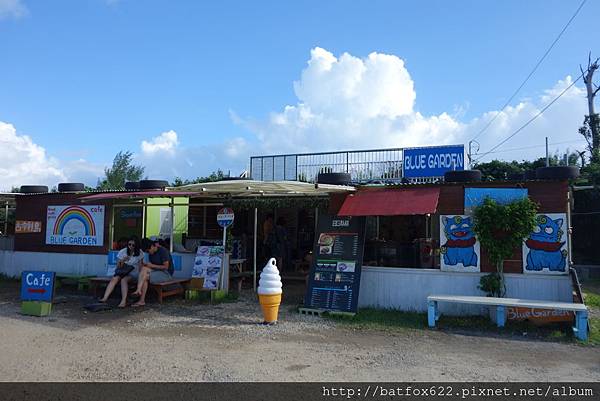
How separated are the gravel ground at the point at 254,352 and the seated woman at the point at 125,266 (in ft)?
2.84

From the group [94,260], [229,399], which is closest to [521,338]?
[229,399]

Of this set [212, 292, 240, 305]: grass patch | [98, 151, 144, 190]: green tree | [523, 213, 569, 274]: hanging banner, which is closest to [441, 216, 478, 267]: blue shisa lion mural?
[523, 213, 569, 274]: hanging banner

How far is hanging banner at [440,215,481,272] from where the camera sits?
8688 millimetres

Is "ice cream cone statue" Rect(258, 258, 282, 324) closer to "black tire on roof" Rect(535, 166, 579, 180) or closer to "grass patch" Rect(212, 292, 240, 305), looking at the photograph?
"grass patch" Rect(212, 292, 240, 305)

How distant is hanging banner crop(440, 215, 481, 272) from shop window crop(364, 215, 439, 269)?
0.25 metres

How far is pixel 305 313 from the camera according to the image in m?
8.97

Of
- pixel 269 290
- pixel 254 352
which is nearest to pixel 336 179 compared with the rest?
pixel 269 290

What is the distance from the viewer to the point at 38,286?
9109 mm

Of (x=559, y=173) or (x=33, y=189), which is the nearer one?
(x=559, y=173)

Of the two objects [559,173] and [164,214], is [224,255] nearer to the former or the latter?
[164,214]

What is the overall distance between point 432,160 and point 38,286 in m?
12.1

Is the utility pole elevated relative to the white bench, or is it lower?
elevated

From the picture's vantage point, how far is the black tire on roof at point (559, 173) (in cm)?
835

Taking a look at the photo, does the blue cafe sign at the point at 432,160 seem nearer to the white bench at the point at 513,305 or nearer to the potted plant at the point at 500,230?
the potted plant at the point at 500,230
